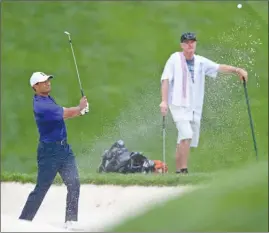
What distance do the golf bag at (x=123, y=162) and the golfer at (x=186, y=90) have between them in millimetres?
124

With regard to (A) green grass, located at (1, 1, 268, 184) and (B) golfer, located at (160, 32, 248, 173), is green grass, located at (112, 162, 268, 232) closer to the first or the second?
(A) green grass, located at (1, 1, 268, 184)

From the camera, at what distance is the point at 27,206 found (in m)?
2.73

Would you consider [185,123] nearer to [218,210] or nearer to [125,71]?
[125,71]

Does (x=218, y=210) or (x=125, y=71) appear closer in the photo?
(x=218, y=210)

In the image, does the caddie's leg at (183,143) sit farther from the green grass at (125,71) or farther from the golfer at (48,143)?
the golfer at (48,143)

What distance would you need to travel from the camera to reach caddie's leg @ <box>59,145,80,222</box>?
8.89ft

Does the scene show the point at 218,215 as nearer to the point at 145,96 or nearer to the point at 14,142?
the point at 145,96

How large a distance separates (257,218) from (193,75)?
3.16 meters

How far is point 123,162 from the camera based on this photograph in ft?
11.5

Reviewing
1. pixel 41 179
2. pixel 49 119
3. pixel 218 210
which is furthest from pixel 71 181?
pixel 218 210

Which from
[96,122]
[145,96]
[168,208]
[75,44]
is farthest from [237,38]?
[168,208]

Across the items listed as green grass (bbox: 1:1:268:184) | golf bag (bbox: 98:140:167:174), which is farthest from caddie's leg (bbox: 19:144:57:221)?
golf bag (bbox: 98:140:167:174)

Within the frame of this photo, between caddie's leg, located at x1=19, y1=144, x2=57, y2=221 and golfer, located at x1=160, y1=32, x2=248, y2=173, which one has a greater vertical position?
golfer, located at x1=160, y1=32, x2=248, y2=173

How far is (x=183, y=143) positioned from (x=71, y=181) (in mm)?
846
